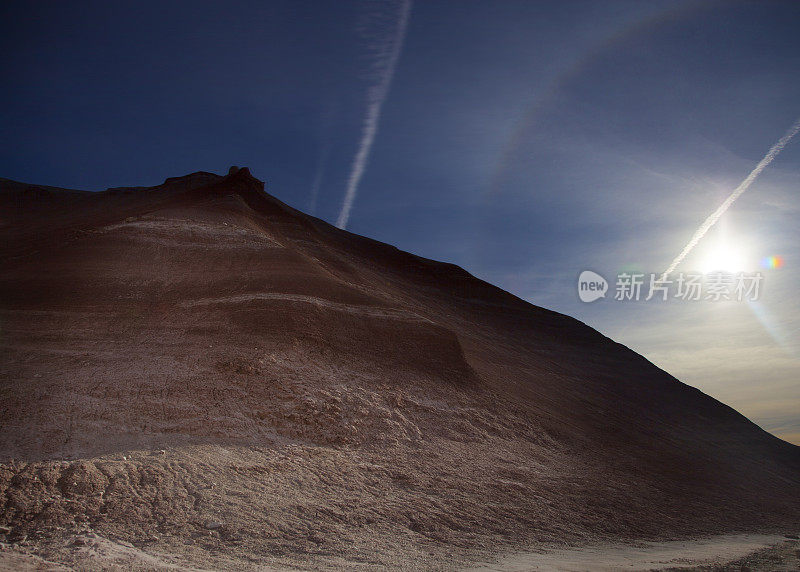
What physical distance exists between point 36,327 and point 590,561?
49.3ft

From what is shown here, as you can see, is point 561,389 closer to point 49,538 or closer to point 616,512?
point 616,512

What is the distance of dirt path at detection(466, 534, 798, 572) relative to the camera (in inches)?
385

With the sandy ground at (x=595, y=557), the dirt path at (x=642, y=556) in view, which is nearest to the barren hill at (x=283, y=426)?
the sandy ground at (x=595, y=557)

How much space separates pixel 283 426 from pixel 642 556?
27.1 feet

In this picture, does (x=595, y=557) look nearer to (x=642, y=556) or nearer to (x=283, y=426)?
(x=642, y=556)

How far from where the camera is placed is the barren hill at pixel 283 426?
997cm

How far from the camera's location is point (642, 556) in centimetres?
1140

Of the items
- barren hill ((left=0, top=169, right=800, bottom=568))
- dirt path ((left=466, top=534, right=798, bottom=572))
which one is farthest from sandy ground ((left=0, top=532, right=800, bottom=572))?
barren hill ((left=0, top=169, right=800, bottom=568))

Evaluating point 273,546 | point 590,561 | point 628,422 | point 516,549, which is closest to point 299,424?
point 273,546

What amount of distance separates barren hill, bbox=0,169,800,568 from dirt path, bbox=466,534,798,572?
72 cm

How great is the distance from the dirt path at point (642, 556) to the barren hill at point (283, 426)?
2.37 feet

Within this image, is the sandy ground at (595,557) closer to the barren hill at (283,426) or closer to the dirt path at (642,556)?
the dirt path at (642,556)

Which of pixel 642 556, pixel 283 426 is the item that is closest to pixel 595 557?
pixel 642 556

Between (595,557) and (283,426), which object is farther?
(283,426)
